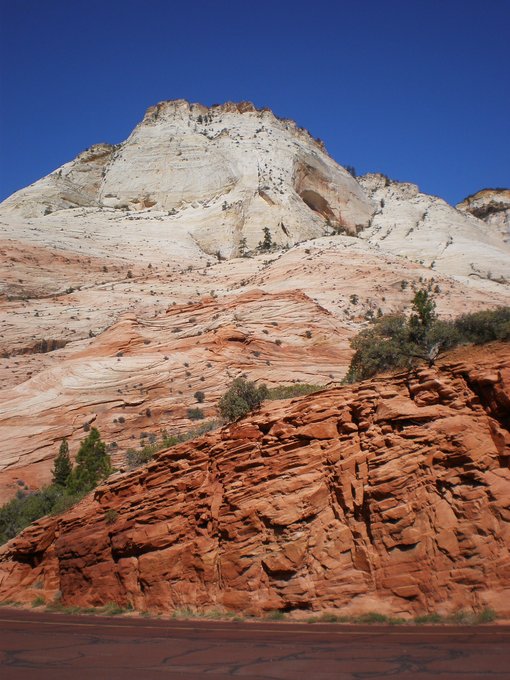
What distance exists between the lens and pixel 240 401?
15.7 m

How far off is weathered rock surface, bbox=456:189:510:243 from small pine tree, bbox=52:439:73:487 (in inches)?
3131

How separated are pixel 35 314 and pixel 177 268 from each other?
52.5 feet

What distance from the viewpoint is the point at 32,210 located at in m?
69.6

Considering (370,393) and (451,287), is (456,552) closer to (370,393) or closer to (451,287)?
(370,393)

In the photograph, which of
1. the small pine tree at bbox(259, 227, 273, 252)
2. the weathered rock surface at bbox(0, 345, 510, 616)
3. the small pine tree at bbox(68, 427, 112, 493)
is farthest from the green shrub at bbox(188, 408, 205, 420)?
the small pine tree at bbox(259, 227, 273, 252)

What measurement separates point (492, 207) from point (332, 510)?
9397 cm

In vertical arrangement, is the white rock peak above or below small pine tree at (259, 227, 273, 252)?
above

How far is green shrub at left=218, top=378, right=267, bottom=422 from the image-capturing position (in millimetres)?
15453

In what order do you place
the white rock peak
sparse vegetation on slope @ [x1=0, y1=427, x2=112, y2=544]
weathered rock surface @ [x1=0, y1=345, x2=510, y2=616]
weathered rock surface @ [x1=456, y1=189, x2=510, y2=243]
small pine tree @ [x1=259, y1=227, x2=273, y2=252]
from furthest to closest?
weathered rock surface @ [x1=456, y1=189, x2=510, y2=243]
the white rock peak
small pine tree @ [x1=259, y1=227, x2=273, y2=252]
sparse vegetation on slope @ [x1=0, y1=427, x2=112, y2=544]
weathered rock surface @ [x1=0, y1=345, x2=510, y2=616]

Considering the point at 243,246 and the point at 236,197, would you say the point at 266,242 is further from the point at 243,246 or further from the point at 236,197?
the point at 236,197

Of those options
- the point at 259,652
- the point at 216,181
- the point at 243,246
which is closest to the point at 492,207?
the point at 216,181

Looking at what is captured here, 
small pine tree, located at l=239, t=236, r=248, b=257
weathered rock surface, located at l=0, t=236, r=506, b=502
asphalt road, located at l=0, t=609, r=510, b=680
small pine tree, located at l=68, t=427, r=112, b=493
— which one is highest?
small pine tree, located at l=239, t=236, r=248, b=257

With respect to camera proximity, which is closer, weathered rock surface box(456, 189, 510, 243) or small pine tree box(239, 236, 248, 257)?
small pine tree box(239, 236, 248, 257)

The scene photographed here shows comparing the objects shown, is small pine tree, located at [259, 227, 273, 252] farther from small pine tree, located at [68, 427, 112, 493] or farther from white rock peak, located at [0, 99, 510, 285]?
small pine tree, located at [68, 427, 112, 493]
